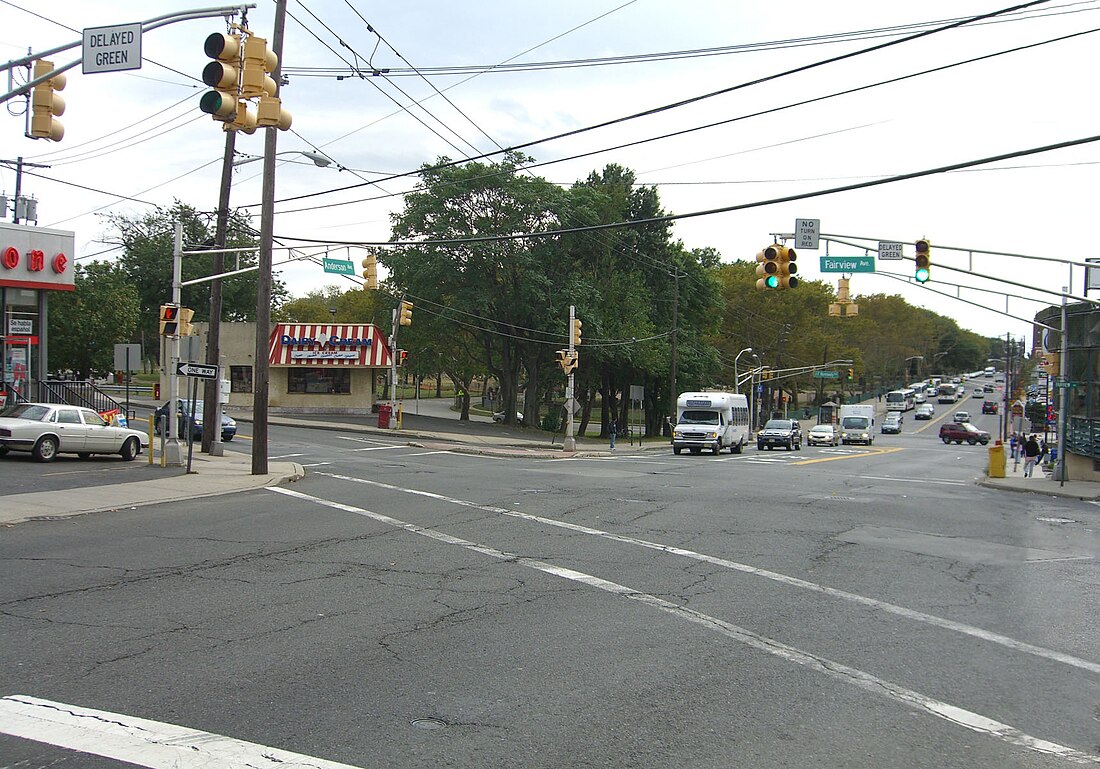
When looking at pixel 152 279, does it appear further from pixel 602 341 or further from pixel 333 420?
pixel 602 341

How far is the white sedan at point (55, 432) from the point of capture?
21969mm

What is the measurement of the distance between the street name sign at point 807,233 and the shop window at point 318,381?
122 ft

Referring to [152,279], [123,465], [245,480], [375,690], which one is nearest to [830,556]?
[375,690]

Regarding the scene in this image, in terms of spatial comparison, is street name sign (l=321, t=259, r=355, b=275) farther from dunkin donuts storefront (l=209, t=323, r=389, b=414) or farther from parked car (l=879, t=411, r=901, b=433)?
parked car (l=879, t=411, r=901, b=433)

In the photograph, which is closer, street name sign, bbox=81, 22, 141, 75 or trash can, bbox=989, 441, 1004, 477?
street name sign, bbox=81, 22, 141, 75

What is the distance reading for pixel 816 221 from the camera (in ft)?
73.4

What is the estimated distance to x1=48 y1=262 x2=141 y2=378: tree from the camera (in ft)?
171

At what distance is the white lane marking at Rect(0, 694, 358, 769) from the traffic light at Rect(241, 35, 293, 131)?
793 centimetres

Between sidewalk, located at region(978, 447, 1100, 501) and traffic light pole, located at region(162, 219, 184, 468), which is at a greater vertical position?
traffic light pole, located at region(162, 219, 184, 468)

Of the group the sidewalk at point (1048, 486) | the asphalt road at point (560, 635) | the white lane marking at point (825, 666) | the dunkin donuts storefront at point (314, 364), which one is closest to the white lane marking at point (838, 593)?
the asphalt road at point (560, 635)

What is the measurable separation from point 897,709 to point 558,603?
3.70 metres

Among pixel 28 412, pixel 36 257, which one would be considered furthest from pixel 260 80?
pixel 36 257

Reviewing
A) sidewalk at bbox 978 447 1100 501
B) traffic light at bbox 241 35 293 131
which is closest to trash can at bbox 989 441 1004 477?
sidewalk at bbox 978 447 1100 501

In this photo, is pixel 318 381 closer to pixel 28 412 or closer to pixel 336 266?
pixel 336 266
